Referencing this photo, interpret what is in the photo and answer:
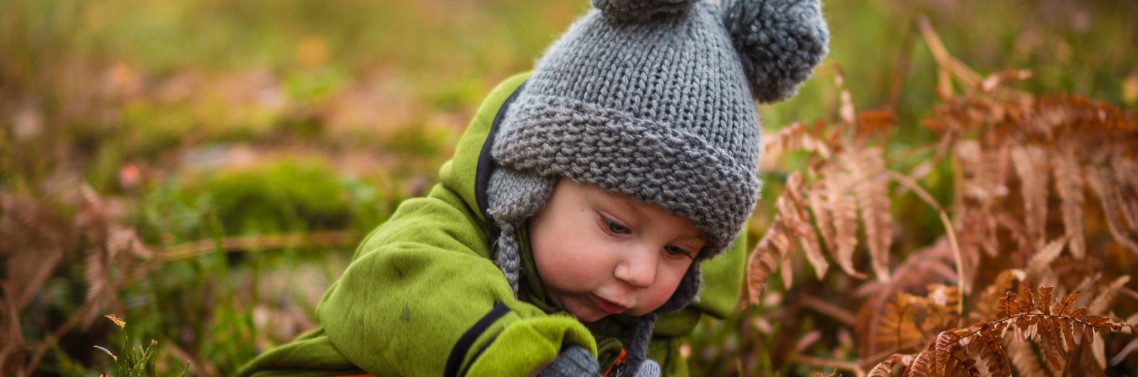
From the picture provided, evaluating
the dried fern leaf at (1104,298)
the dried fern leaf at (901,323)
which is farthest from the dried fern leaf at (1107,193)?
the dried fern leaf at (901,323)

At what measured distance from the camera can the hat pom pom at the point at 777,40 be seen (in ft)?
6.03

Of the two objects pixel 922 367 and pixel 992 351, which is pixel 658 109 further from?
pixel 992 351

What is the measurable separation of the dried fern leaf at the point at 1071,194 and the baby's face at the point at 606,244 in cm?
142

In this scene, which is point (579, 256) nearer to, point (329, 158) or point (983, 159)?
point (983, 159)

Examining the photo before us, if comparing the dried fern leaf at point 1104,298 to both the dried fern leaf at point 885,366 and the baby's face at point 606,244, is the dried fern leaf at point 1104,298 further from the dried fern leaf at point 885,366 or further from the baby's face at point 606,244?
the baby's face at point 606,244

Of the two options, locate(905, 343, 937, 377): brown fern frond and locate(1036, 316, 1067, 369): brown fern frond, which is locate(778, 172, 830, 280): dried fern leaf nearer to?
locate(905, 343, 937, 377): brown fern frond

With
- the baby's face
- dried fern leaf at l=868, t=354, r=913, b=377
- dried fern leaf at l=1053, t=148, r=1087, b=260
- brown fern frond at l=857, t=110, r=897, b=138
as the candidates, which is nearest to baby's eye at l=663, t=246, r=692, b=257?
the baby's face

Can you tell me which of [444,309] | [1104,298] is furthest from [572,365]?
[1104,298]

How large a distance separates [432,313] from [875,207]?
1.57m

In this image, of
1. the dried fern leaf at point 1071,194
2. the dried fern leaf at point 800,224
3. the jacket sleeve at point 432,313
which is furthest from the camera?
the dried fern leaf at point 1071,194

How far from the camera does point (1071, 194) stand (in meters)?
2.48

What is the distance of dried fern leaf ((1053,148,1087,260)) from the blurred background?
2.98 ft

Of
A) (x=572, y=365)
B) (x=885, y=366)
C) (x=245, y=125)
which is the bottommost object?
(x=245, y=125)

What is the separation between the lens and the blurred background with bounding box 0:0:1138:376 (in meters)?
2.61
